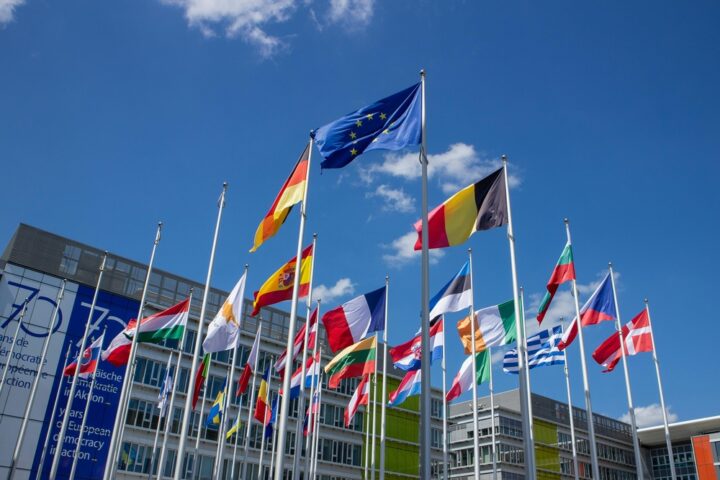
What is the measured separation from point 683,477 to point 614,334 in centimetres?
7937

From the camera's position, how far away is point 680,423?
96.9m

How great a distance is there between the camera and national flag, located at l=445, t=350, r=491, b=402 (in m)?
32.3

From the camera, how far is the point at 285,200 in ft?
74.1

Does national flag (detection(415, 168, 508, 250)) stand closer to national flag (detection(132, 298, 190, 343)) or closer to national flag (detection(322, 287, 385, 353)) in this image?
national flag (detection(322, 287, 385, 353))

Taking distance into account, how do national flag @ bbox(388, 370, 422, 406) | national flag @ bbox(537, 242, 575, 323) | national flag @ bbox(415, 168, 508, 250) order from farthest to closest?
national flag @ bbox(388, 370, 422, 406)
national flag @ bbox(537, 242, 575, 323)
national flag @ bbox(415, 168, 508, 250)

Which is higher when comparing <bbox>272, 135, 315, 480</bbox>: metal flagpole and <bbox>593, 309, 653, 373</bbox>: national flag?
<bbox>593, 309, 653, 373</bbox>: national flag

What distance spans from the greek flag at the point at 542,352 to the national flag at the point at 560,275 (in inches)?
293

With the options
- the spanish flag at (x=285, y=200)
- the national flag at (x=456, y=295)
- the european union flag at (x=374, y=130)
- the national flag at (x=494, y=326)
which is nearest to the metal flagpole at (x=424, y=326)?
the european union flag at (x=374, y=130)

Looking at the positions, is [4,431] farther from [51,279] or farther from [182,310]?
[182,310]

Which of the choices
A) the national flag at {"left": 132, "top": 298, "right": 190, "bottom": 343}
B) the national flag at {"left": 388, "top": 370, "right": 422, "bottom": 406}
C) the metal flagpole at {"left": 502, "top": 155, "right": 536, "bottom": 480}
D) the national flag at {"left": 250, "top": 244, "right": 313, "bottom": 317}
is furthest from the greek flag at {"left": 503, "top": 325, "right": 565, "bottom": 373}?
the national flag at {"left": 132, "top": 298, "right": 190, "bottom": 343}

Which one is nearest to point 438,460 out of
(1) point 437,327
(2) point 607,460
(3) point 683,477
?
(2) point 607,460

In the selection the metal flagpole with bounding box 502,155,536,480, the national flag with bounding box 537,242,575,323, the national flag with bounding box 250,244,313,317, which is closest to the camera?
the metal flagpole with bounding box 502,155,536,480

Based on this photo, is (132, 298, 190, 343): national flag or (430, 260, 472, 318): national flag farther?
(132, 298, 190, 343): national flag

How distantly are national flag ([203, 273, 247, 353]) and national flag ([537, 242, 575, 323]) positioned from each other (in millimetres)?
12587
